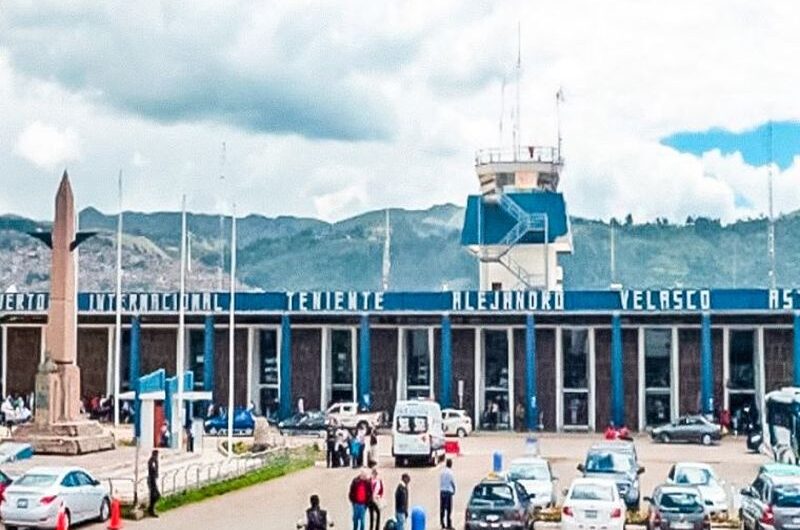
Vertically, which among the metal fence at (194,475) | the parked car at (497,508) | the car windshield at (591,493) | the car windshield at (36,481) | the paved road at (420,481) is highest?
the car windshield at (36,481)

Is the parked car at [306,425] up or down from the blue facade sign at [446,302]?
down

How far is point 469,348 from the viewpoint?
219 feet

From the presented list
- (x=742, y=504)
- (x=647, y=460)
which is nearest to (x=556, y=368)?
(x=647, y=460)

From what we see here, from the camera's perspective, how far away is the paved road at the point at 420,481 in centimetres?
3022

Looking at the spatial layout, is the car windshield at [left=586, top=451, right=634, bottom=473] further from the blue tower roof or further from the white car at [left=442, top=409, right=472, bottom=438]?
the blue tower roof

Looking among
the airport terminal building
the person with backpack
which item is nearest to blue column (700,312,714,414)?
the airport terminal building

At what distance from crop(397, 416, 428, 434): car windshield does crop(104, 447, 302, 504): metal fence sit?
4163 mm

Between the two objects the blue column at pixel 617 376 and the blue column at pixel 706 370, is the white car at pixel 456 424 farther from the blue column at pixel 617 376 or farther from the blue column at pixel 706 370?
the blue column at pixel 706 370

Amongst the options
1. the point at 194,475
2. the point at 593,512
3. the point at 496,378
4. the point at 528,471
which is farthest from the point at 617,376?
the point at 593,512

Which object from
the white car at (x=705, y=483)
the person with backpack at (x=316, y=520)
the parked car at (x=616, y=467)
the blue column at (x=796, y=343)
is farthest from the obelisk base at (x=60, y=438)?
the blue column at (x=796, y=343)

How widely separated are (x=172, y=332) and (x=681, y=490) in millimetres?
44683

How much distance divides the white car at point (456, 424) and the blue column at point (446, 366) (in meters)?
5.74

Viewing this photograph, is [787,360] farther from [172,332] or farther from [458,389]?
[172,332]

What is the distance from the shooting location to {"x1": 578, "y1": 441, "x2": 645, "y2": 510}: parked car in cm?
3225
